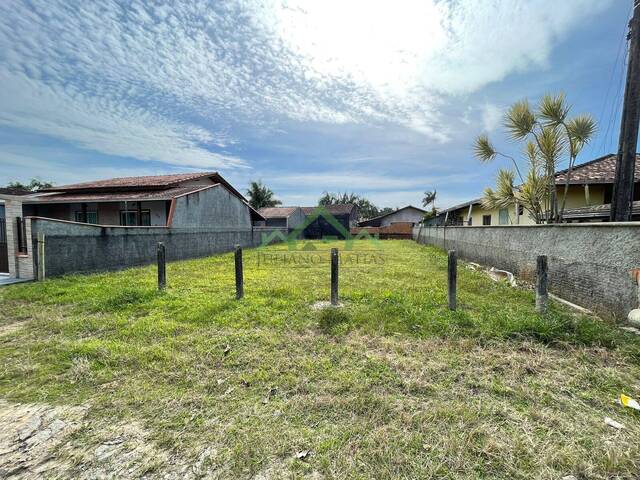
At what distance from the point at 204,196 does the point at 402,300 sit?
13.0 metres

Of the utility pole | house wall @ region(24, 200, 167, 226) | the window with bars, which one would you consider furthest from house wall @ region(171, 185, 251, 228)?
the utility pole

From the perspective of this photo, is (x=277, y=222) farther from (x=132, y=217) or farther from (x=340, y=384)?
(x=340, y=384)

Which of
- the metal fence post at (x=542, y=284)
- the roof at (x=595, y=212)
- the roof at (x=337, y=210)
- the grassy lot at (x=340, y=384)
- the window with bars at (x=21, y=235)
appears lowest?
the grassy lot at (x=340, y=384)

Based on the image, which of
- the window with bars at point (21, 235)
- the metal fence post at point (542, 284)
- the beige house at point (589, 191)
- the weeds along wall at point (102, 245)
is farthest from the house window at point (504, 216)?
the window with bars at point (21, 235)

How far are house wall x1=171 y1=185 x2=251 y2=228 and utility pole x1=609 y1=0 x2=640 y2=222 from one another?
43.9 ft

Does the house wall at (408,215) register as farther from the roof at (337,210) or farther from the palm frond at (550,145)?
the palm frond at (550,145)

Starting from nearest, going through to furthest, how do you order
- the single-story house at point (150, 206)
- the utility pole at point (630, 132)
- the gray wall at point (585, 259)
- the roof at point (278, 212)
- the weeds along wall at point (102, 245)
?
the gray wall at point (585, 259) < the utility pole at point (630, 132) < the weeds along wall at point (102, 245) < the single-story house at point (150, 206) < the roof at point (278, 212)

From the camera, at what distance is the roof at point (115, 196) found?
13258 mm

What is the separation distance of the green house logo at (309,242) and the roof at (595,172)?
1131 cm

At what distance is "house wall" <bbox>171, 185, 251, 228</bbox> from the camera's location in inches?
521

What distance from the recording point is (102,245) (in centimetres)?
881

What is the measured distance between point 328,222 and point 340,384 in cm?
3390

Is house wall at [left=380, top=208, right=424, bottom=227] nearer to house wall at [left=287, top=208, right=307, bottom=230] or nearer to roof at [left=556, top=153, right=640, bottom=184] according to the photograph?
house wall at [left=287, top=208, right=307, bottom=230]

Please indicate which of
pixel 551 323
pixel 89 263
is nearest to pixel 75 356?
pixel 551 323
